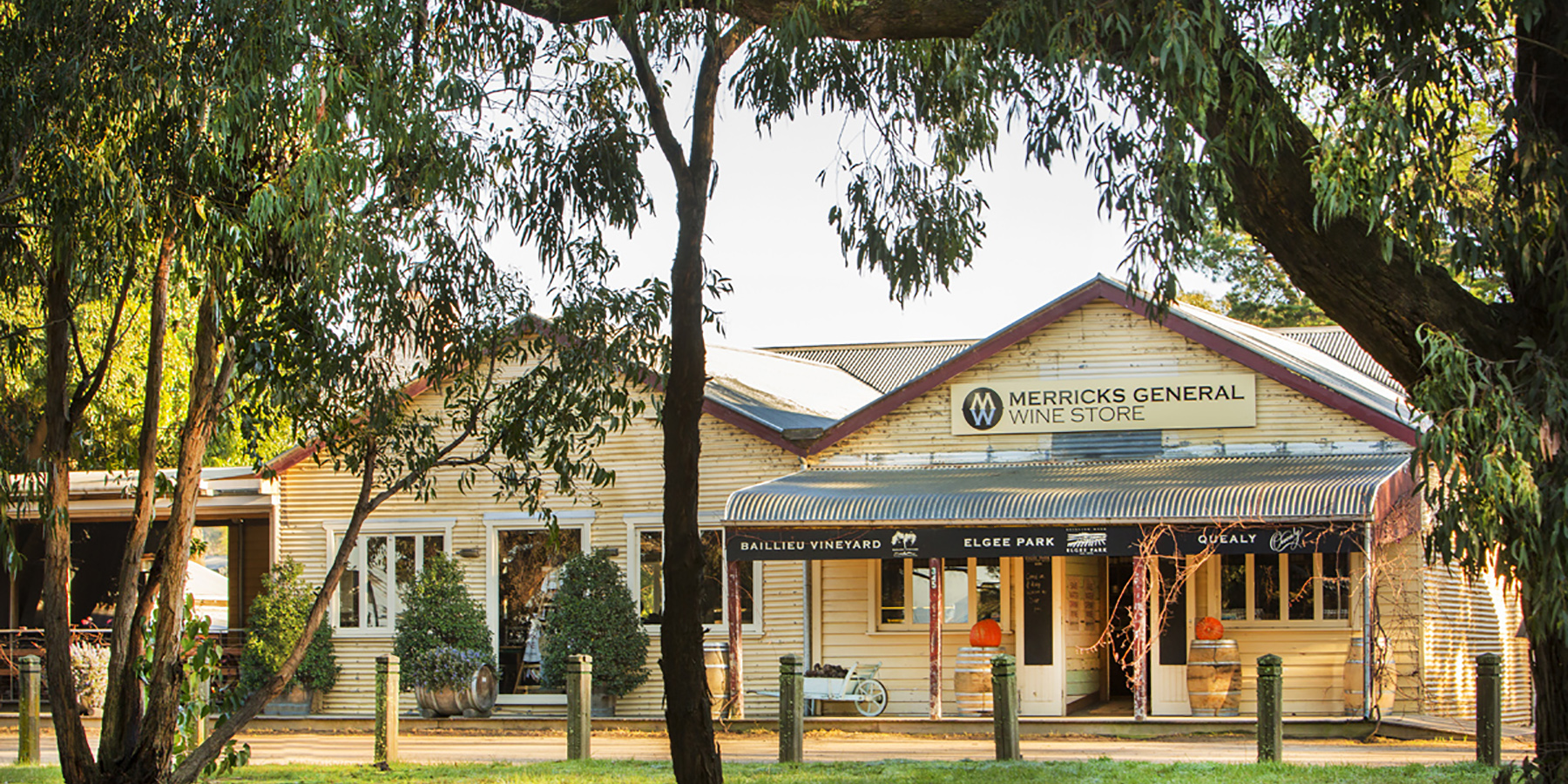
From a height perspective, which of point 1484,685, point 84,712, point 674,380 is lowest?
point 84,712

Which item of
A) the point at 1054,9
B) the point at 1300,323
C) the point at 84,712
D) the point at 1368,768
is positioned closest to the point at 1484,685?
the point at 1368,768

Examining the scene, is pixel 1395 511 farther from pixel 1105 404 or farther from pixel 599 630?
pixel 599 630

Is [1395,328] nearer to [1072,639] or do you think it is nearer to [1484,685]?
[1484,685]

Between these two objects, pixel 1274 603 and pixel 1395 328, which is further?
pixel 1274 603

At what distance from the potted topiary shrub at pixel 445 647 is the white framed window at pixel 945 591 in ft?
17.4

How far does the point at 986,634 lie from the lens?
18.7 metres

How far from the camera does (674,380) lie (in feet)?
35.3

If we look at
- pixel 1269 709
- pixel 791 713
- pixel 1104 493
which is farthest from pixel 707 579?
pixel 1269 709

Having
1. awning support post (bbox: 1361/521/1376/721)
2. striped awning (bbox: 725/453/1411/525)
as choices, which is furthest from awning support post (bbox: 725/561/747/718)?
awning support post (bbox: 1361/521/1376/721)

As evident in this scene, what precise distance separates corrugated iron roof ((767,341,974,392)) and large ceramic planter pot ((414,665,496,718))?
12239 millimetres

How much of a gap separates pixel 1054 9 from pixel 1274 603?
12.4 m

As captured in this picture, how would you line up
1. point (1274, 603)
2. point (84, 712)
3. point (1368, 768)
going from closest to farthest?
point (1368, 768), point (1274, 603), point (84, 712)

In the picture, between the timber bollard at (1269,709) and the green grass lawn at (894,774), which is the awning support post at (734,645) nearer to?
the green grass lawn at (894,774)

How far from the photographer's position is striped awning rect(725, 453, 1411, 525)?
1664 cm
